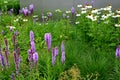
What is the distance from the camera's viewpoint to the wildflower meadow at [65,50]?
4.75 metres

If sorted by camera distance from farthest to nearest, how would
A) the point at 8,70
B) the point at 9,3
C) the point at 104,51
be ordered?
1. the point at 9,3
2. the point at 104,51
3. the point at 8,70

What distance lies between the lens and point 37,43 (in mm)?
7367

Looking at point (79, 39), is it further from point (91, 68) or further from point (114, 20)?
point (91, 68)

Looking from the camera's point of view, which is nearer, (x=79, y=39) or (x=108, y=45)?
(x=108, y=45)

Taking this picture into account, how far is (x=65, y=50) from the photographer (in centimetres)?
599

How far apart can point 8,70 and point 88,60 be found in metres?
1.30

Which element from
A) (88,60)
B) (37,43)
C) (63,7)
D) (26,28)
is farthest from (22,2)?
(88,60)

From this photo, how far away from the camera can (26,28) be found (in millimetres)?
8102

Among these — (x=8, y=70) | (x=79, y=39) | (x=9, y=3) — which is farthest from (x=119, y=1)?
(x=9, y=3)

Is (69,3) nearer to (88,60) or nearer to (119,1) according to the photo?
(119,1)

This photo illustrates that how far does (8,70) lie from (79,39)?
2.39 metres

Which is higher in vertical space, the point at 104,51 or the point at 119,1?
the point at 119,1

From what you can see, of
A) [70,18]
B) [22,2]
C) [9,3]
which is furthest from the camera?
[9,3]

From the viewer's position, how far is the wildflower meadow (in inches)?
187
